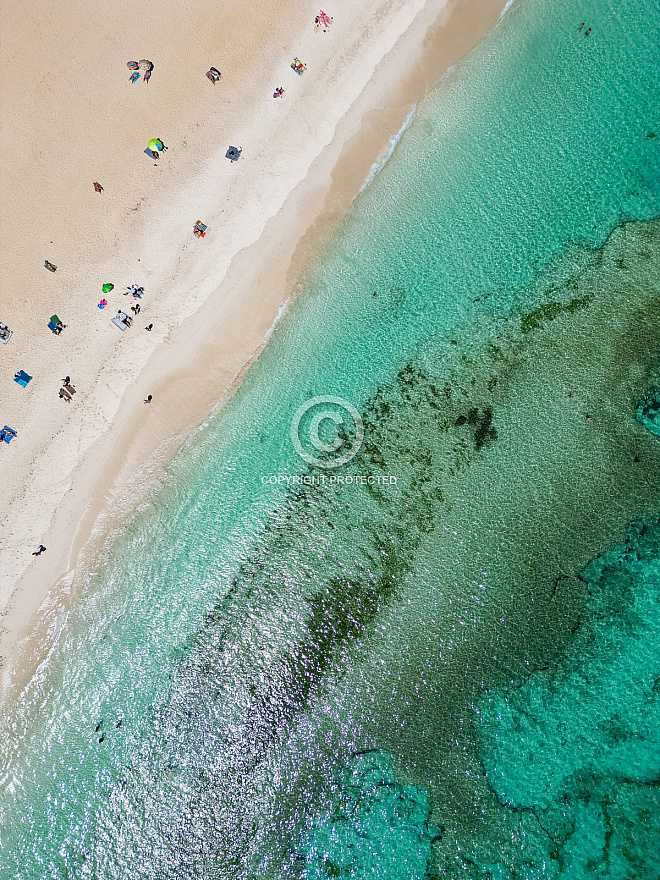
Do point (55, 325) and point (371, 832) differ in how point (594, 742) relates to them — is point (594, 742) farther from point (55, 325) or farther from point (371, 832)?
point (55, 325)

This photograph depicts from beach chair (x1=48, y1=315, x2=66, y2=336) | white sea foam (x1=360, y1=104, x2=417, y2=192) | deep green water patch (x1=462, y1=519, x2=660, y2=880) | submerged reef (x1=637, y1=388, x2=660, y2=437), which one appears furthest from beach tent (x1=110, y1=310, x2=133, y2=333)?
submerged reef (x1=637, y1=388, x2=660, y2=437)

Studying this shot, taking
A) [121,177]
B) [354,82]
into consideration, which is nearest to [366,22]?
[354,82]

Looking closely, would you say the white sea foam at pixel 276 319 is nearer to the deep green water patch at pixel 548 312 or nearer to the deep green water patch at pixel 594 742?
the deep green water patch at pixel 548 312

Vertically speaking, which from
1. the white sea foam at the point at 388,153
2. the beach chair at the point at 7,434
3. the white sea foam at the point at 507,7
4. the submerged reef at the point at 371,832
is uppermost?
the white sea foam at the point at 507,7

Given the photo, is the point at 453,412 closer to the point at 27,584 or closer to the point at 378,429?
the point at 378,429

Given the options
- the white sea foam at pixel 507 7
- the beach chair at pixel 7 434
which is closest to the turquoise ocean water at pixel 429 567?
the white sea foam at pixel 507 7

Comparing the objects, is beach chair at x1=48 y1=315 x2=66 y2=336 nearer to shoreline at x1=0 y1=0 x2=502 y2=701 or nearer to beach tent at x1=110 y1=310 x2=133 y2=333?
beach tent at x1=110 y1=310 x2=133 y2=333
